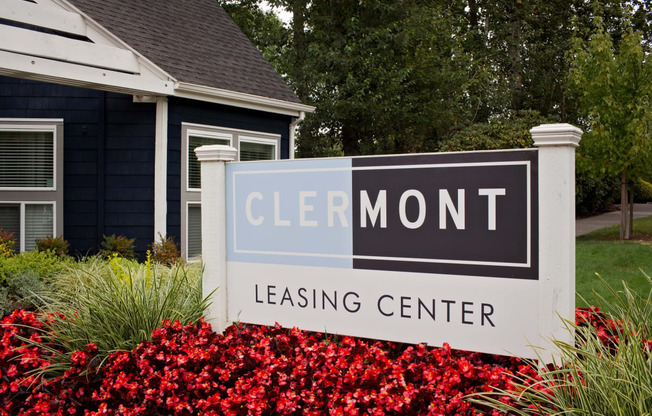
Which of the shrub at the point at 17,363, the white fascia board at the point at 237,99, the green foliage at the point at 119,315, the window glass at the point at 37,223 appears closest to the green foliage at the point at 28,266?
the shrub at the point at 17,363

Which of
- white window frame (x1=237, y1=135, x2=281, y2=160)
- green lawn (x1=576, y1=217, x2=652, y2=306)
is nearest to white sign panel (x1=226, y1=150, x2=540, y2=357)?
green lawn (x1=576, y1=217, x2=652, y2=306)

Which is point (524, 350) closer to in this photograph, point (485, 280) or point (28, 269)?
point (485, 280)

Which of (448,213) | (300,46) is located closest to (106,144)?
(448,213)

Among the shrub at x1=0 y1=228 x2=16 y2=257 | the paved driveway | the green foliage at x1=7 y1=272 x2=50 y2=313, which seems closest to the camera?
the green foliage at x1=7 y1=272 x2=50 y2=313

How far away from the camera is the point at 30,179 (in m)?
8.32

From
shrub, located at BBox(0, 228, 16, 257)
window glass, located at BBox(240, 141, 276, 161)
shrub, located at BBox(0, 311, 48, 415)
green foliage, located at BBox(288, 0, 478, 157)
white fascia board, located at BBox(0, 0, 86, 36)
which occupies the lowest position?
shrub, located at BBox(0, 311, 48, 415)

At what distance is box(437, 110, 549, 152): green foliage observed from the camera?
16.2 meters

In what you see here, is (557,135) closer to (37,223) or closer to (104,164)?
(104,164)

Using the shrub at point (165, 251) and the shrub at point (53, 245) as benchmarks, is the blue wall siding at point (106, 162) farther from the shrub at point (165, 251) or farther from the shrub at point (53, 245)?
A: the shrub at point (53, 245)

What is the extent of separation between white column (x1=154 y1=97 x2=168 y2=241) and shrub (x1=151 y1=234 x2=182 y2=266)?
0.45 feet

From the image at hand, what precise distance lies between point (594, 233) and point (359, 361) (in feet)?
45.4

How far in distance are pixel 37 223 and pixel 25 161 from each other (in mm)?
873

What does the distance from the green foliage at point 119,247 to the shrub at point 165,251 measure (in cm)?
31

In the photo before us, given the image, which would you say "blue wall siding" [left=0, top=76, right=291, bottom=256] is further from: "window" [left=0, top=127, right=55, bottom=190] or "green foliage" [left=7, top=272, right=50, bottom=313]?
"green foliage" [left=7, top=272, right=50, bottom=313]
